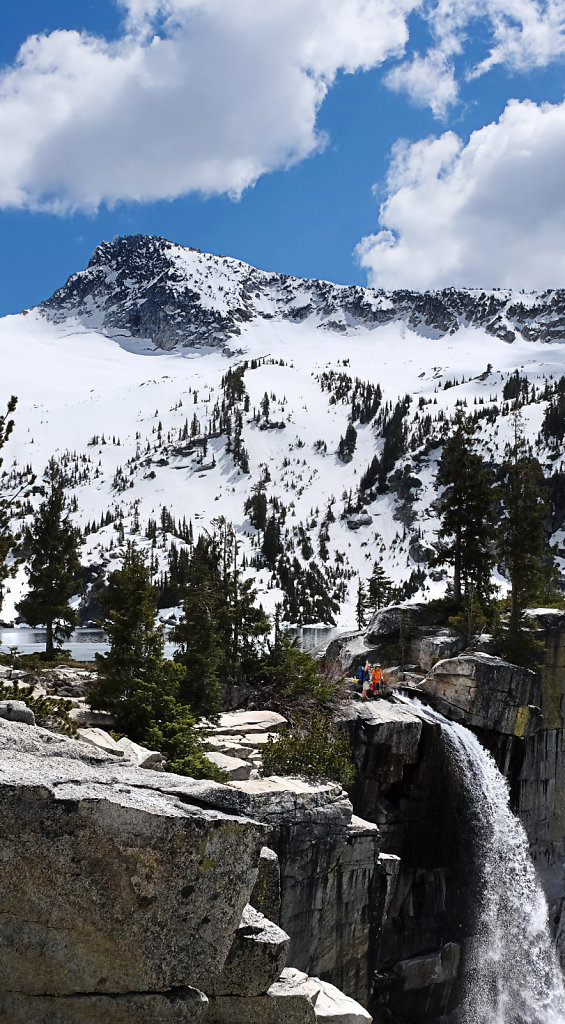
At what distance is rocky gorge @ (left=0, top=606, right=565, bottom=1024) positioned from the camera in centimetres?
657

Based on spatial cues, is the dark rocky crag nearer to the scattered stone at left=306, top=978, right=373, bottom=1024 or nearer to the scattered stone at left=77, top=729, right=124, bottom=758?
the scattered stone at left=77, top=729, right=124, bottom=758

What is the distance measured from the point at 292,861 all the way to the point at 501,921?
17.2 m

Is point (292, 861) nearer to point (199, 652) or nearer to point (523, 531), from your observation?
point (199, 652)

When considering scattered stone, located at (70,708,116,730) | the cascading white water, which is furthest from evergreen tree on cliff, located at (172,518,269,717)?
the cascading white water

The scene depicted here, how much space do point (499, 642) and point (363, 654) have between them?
8.27 metres

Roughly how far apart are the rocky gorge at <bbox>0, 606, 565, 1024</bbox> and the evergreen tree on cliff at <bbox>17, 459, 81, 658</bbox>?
61.2 ft

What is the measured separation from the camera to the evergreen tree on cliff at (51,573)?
4422 centimetres

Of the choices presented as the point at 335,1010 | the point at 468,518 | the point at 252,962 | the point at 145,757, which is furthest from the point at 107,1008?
the point at 468,518

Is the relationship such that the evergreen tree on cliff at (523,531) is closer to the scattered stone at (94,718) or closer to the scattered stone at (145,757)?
the scattered stone at (94,718)

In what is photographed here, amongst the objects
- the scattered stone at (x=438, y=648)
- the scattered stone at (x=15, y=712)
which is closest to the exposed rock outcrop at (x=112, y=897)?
the scattered stone at (x=15, y=712)

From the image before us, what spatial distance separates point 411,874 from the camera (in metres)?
30.6

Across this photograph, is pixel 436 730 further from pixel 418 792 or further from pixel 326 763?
pixel 326 763

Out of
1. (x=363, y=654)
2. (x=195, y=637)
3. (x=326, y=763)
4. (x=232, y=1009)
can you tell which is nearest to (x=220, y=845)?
(x=232, y=1009)

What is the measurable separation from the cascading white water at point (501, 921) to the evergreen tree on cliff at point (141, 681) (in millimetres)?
14369
